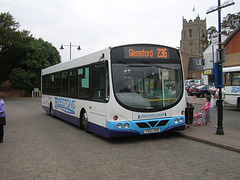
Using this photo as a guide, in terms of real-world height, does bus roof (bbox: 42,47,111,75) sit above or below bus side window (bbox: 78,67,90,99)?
above

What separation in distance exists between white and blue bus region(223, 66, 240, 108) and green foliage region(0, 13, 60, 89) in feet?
112

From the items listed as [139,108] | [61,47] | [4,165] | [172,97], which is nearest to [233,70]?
[172,97]

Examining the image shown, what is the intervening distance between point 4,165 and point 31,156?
30.4 inches

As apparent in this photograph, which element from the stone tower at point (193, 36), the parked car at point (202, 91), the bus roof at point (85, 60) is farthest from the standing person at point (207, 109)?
the stone tower at point (193, 36)

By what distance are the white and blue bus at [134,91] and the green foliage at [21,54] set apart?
38.0 m

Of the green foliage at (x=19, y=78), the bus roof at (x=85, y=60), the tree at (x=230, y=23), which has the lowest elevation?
the bus roof at (x=85, y=60)

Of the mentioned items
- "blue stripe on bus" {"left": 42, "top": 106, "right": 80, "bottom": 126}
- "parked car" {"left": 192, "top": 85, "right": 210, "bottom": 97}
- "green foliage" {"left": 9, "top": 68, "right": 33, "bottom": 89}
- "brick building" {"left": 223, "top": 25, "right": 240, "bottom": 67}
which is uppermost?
"brick building" {"left": 223, "top": 25, "right": 240, "bottom": 67}

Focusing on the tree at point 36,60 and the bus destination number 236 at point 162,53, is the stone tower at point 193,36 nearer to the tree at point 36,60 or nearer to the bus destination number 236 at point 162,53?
the tree at point 36,60

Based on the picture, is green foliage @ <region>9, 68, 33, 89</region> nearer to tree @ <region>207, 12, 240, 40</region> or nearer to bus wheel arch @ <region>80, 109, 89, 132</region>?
bus wheel arch @ <region>80, 109, 89, 132</region>

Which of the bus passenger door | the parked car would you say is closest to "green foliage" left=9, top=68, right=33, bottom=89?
the parked car

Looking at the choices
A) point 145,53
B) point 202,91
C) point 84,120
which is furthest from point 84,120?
point 202,91

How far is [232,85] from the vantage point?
16.8m

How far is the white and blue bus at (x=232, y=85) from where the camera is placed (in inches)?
645

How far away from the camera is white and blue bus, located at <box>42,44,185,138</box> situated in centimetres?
727
